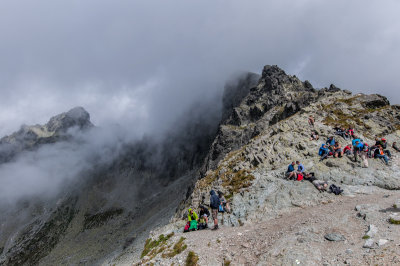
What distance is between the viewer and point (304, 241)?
1478 cm

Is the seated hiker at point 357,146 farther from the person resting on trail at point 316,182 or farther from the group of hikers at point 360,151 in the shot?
the person resting on trail at point 316,182

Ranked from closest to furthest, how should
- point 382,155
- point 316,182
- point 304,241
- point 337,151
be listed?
point 304,241
point 316,182
point 382,155
point 337,151

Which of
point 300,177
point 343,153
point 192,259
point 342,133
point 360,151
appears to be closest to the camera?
point 192,259

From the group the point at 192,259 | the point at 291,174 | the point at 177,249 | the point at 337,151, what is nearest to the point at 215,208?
the point at 177,249

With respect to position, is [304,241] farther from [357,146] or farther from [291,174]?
[357,146]

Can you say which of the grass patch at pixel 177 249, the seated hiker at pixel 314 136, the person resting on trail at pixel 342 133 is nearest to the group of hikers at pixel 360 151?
the seated hiker at pixel 314 136

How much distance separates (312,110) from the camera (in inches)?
1978

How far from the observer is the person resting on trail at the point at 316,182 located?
24781 mm

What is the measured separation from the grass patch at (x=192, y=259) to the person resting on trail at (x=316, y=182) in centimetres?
1482

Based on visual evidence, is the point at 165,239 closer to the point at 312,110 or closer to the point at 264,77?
the point at 312,110

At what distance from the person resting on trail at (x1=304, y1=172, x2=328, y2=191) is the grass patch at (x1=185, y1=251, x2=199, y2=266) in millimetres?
14824

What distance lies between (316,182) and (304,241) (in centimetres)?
1204

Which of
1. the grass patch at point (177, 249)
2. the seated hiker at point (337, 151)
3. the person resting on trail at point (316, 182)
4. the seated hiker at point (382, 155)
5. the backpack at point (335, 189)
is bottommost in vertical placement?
the grass patch at point (177, 249)

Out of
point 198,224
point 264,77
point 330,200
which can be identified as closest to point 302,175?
point 330,200
